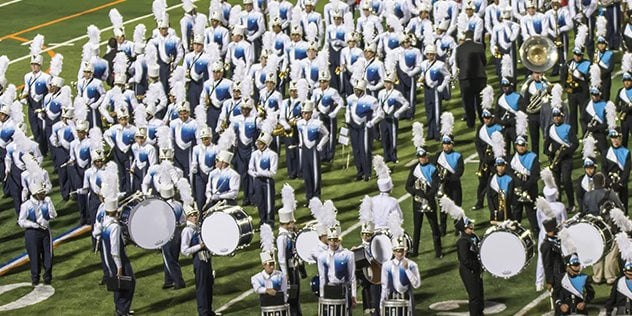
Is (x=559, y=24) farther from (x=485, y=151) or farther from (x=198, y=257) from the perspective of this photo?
(x=198, y=257)

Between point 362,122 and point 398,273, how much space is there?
25.2 ft

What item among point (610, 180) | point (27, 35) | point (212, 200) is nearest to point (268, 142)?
point (212, 200)

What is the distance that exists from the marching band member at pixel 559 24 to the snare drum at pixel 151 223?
10902 millimetres

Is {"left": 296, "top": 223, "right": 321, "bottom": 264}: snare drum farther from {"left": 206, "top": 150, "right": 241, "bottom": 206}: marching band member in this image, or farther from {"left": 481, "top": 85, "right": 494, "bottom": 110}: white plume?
{"left": 481, "top": 85, "right": 494, "bottom": 110}: white plume

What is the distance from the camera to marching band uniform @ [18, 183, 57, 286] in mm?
26891

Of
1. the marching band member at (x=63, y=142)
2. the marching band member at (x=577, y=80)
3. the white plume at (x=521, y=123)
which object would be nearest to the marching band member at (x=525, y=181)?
the white plume at (x=521, y=123)

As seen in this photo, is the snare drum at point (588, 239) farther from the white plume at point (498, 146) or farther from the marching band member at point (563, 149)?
the marching band member at point (563, 149)

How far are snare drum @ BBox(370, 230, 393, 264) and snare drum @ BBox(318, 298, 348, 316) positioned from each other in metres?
0.72

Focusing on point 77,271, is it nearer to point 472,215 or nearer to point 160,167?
point 160,167

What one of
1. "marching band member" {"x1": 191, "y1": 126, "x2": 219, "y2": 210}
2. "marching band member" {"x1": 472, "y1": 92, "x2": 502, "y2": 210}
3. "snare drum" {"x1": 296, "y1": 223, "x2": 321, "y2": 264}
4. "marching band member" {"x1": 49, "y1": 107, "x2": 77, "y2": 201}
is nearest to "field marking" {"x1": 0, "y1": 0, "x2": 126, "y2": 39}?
"marching band member" {"x1": 49, "y1": 107, "x2": 77, "y2": 201}

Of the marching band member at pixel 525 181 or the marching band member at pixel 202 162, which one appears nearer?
the marching band member at pixel 525 181

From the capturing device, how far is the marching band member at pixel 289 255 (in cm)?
2406

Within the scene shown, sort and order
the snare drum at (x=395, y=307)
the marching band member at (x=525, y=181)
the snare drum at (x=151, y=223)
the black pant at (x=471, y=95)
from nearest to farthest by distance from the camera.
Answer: the snare drum at (x=395, y=307) → the snare drum at (x=151, y=223) → the marching band member at (x=525, y=181) → the black pant at (x=471, y=95)

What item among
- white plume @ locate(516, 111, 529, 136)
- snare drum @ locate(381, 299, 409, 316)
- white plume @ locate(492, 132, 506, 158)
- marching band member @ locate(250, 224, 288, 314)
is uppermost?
white plume @ locate(516, 111, 529, 136)
